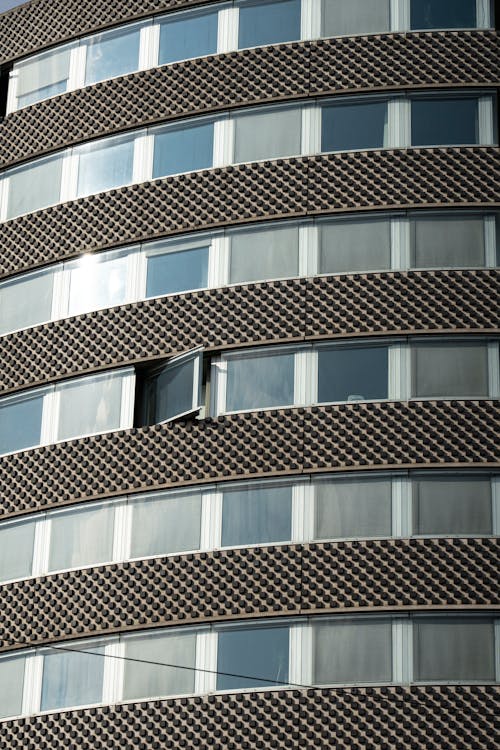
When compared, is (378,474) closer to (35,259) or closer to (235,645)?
(235,645)

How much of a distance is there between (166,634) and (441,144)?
12.6 metres

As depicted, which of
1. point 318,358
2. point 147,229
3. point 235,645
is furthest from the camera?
point 147,229

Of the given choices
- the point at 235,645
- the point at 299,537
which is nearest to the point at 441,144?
the point at 299,537

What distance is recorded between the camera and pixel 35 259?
4034cm

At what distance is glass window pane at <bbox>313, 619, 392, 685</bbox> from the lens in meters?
33.2

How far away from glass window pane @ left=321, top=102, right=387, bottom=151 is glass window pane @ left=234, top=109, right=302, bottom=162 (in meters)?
0.68

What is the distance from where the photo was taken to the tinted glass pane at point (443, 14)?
130 feet

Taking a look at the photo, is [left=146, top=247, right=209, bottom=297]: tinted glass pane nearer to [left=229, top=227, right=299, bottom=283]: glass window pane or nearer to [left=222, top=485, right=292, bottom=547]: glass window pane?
[left=229, top=227, right=299, bottom=283]: glass window pane

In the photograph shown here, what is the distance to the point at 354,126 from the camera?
38625mm

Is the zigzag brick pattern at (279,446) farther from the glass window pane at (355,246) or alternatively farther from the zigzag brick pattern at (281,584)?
the glass window pane at (355,246)

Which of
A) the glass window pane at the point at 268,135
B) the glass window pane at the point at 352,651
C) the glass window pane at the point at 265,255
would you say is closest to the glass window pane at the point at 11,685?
the glass window pane at the point at 352,651

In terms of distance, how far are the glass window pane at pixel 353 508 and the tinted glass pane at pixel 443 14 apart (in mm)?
11404

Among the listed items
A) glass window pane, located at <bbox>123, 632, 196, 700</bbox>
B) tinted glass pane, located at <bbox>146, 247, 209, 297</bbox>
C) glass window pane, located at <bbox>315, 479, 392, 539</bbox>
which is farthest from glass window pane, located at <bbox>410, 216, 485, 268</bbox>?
glass window pane, located at <bbox>123, 632, 196, 700</bbox>

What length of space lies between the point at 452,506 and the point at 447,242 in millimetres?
6129
